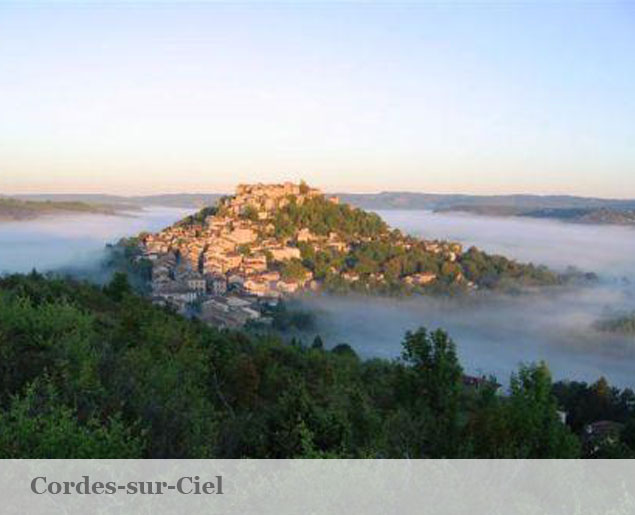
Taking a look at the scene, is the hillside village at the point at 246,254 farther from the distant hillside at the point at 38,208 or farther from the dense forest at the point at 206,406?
the dense forest at the point at 206,406

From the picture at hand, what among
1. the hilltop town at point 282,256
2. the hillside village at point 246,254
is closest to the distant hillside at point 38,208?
the hilltop town at point 282,256

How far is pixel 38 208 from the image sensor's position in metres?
93.8

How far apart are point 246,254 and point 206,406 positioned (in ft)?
168

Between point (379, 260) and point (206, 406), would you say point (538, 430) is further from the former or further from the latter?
point (379, 260)

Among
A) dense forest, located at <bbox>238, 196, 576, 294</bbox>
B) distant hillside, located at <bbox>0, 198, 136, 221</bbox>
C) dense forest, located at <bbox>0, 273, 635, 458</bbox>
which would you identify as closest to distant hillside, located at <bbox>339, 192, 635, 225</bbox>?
dense forest, located at <bbox>238, 196, 576, 294</bbox>

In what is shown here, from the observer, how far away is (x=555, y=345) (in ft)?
182

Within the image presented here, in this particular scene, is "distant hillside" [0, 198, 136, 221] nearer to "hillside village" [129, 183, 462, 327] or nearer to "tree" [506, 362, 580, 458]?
"hillside village" [129, 183, 462, 327]

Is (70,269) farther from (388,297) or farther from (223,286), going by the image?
(388,297)

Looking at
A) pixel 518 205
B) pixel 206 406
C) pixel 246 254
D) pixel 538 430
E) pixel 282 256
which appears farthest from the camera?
pixel 518 205

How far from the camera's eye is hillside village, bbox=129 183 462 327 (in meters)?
47.3

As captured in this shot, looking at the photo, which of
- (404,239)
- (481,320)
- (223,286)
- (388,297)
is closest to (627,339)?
(481,320)

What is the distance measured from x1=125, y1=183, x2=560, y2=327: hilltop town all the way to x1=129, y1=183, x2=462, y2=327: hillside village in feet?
0.32

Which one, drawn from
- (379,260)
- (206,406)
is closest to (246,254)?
(379,260)
